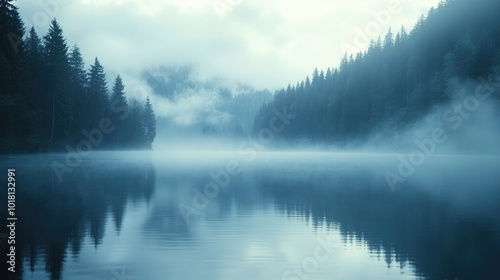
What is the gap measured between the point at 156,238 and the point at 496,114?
80.3 metres

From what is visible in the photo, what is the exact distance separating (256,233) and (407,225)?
732 cm

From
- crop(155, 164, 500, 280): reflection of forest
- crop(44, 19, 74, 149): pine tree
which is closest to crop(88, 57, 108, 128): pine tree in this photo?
crop(44, 19, 74, 149): pine tree

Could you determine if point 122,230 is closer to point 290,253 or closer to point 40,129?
point 290,253

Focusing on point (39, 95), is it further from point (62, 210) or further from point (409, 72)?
point (409, 72)

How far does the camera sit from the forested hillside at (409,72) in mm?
97856

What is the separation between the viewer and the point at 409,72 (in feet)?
396

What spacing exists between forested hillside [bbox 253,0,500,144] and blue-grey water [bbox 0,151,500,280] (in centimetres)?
6518

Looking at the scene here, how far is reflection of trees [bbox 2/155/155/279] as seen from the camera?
17.9 metres

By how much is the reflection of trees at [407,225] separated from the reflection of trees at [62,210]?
10033 millimetres

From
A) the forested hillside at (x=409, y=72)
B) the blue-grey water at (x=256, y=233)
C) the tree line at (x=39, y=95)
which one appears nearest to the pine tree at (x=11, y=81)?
the tree line at (x=39, y=95)

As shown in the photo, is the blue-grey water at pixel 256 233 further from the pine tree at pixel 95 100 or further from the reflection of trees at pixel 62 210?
the pine tree at pixel 95 100

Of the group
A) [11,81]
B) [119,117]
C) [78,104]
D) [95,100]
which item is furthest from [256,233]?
[119,117]

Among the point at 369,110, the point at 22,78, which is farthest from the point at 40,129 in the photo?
the point at 369,110

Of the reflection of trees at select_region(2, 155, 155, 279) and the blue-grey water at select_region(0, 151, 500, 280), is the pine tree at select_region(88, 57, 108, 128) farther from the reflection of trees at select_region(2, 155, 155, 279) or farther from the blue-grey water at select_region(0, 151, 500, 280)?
the blue-grey water at select_region(0, 151, 500, 280)
